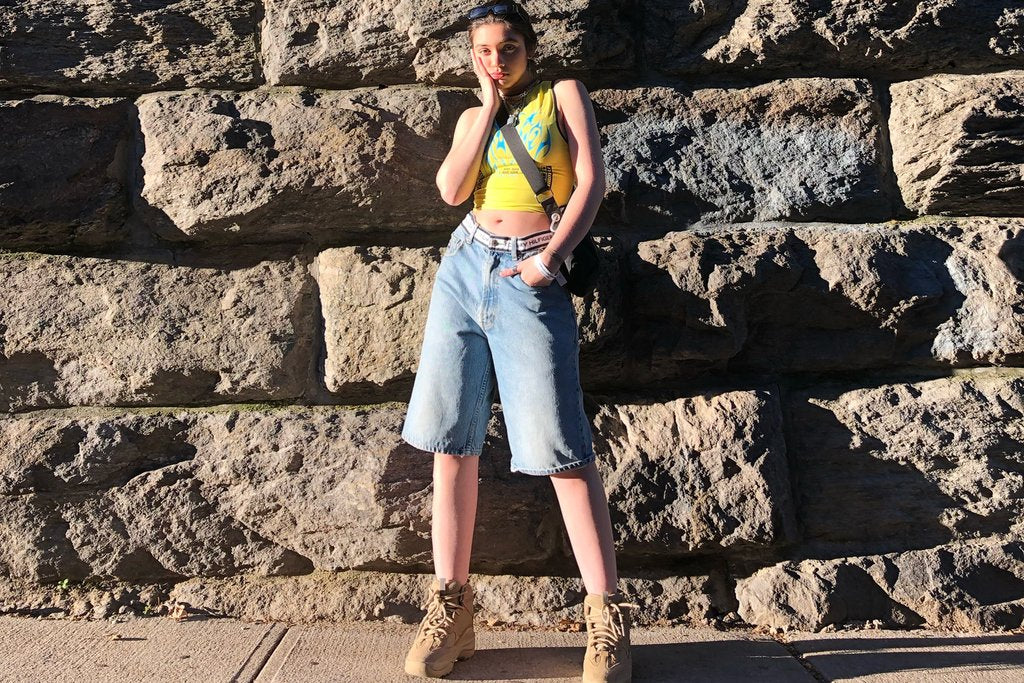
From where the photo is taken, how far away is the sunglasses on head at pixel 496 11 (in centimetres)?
259

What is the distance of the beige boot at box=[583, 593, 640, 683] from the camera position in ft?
8.21

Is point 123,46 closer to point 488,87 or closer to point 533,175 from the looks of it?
point 488,87

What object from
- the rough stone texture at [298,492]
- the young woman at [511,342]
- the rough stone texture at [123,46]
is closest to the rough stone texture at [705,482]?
the rough stone texture at [298,492]

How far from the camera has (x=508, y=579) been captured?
3.06 m

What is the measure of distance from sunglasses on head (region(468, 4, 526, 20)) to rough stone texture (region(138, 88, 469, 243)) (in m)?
0.55

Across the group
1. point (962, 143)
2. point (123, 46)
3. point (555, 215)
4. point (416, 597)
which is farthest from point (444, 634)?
point (962, 143)

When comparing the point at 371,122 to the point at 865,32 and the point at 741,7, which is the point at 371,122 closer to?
the point at 741,7

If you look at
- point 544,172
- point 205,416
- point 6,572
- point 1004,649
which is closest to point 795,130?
point 544,172

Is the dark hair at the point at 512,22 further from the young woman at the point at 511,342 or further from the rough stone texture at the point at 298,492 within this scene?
the rough stone texture at the point at 298,492

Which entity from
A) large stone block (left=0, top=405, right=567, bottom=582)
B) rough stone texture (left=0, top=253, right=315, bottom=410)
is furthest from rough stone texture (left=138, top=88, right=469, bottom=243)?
large stone block (left=0, top=405, right=567, bottom=582)

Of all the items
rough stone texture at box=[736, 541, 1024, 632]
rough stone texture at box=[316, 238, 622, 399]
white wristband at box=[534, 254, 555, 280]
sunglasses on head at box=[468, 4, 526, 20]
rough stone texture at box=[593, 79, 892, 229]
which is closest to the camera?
white wristband at box=[534, 254, 555, 280]

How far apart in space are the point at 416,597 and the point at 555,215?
4.24 ft

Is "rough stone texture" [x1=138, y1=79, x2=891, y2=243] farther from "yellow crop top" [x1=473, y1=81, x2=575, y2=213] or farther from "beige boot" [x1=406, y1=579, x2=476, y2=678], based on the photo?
"beige boot" [x1=406, y1=579, x2=476, y2=678]

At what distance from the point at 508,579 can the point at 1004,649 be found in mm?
1456
